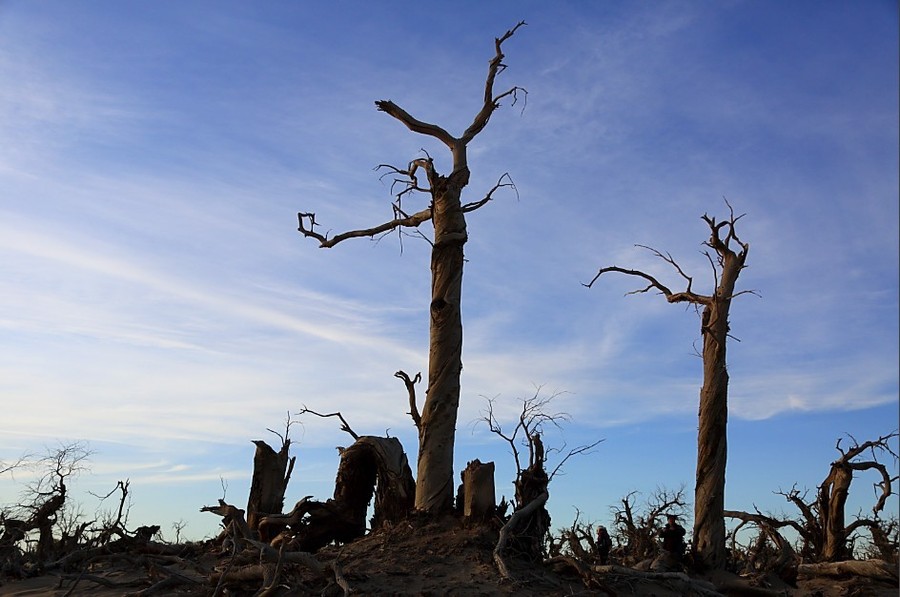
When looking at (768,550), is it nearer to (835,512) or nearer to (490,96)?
(835,512)

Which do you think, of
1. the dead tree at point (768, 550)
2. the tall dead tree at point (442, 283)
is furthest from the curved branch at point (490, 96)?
the dead tree at point (768, 550)

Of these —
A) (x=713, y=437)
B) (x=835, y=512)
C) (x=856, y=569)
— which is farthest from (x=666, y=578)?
(x=835, y=512)

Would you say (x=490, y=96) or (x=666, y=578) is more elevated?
(x=490, y=96)

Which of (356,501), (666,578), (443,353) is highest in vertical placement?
(443,353)

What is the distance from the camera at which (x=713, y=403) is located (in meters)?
15.5

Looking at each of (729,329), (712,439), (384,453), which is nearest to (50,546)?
(384,453)

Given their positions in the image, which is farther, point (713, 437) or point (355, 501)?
point (713, 437)

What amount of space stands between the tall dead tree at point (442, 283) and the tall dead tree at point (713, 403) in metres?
4.91

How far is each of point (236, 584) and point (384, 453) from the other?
3.43 metres

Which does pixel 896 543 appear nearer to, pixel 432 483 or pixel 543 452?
pixel 543 452

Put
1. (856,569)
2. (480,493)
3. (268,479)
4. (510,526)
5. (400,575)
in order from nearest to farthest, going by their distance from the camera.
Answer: (400,575) → (510,526) → (480,493) → (268,479) → (856,569)

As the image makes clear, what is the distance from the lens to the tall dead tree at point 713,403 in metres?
14.9

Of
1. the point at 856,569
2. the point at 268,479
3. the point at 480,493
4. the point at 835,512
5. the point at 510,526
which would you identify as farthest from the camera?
the point at 835,512

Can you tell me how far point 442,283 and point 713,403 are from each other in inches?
225
